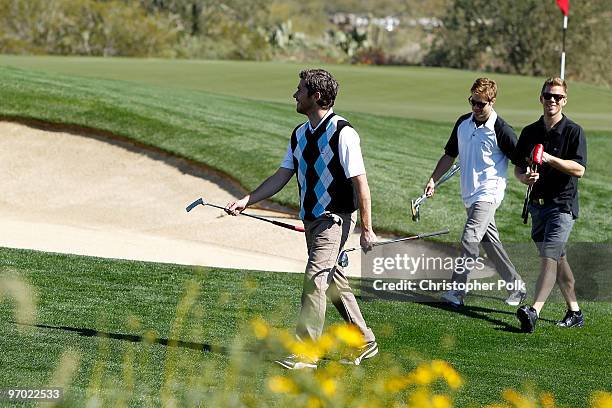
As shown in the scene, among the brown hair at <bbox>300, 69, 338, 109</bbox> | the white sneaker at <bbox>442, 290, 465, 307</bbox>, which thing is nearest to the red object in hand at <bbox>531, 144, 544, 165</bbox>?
the white sneaker at <bbox>442, 290, 465, 307</bbox>

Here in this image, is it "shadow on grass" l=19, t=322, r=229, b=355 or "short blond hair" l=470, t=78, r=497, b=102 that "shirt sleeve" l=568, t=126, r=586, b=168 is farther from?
"shadow on grass" l=19, t=322, r=229, b=355

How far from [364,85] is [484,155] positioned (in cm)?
2150

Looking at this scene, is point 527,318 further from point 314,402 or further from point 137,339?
point 314,402

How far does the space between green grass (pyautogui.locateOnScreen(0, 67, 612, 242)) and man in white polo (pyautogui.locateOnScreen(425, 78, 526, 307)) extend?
3838mm

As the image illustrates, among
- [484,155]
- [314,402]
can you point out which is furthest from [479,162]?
[314,402]

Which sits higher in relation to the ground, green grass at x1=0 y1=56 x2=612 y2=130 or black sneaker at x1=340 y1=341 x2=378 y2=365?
black sneaker at x1=340 y1=341 x2=378 y2=365

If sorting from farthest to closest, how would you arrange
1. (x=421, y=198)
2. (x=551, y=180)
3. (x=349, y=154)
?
(x=421, y=198)
(x=551, y=180)
(x=349, y=154)

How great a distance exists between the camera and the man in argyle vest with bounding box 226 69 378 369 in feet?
24.0

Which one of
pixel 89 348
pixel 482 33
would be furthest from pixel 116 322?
pixel 482 33

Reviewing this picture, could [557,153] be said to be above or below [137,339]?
above

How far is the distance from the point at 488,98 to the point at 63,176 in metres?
7.34

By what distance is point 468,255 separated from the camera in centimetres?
984
